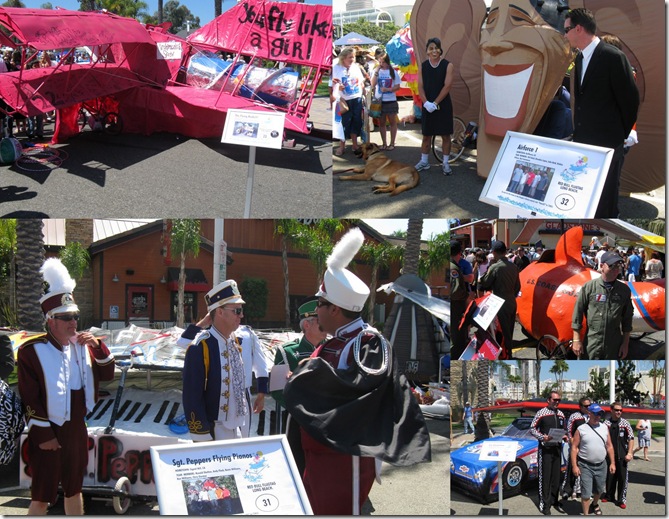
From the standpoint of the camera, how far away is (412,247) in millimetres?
4520

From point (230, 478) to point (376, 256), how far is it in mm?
1812

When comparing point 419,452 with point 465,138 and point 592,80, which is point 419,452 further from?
point 465,138

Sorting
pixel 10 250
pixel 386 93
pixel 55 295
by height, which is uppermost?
pixel 386 93

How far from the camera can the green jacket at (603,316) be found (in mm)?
4582

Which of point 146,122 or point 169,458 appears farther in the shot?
point 146,122

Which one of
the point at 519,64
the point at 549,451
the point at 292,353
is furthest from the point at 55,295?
the point at 519,64

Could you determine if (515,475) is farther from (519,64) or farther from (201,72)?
(201,72)

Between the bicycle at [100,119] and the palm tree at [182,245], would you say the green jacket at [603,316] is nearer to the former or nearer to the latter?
the palm tree at [182,245]

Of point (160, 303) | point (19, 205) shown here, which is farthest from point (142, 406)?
point (19, 205)

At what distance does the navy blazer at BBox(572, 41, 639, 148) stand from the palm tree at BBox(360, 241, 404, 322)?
1423mm

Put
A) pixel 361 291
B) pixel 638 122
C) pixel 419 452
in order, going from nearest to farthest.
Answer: pixel 419 452, pixel 361 291, pixel 638 122

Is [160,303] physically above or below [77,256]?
below

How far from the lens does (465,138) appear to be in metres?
7.53

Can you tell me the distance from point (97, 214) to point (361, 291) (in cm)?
465
